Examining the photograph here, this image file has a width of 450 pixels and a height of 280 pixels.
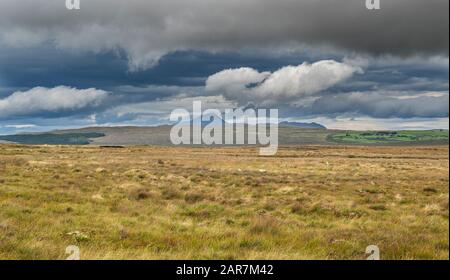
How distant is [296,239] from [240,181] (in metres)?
19.4


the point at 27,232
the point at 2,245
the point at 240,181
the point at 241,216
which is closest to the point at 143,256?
the point at 2,245

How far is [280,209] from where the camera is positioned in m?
18.6

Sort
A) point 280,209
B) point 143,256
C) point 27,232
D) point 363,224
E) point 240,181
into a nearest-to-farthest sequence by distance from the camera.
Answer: point 143,256
point 27,232
point 363,224
point 280,209
point 240,181

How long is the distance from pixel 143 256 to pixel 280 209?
9.87m

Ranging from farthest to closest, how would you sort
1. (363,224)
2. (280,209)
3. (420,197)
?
(420,197)
(280,209)
(363,224)

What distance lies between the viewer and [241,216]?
1662 centimetres

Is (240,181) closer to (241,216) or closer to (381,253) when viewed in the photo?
(241,216)

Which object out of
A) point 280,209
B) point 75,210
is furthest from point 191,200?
point 75,210

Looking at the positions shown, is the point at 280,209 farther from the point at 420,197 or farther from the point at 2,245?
the point at 2,245
